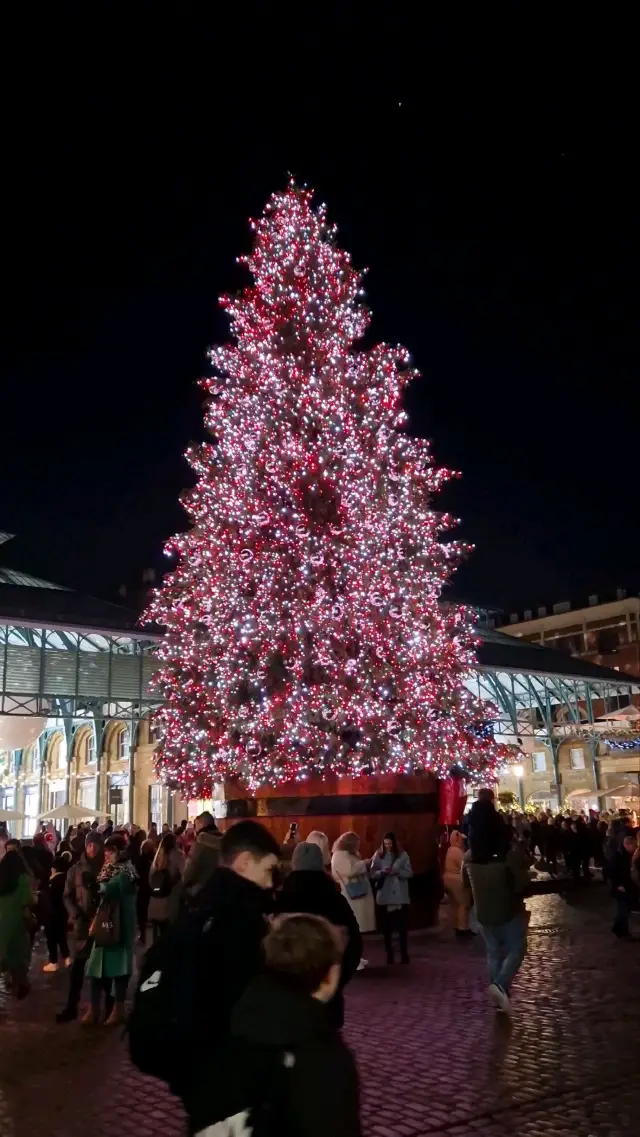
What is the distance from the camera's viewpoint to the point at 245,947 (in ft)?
9.20

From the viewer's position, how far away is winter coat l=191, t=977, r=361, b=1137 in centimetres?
235

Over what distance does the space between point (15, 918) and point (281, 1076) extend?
865 cm

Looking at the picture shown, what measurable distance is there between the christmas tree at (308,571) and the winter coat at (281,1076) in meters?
13.1

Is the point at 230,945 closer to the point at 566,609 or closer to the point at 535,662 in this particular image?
the point at 535,662

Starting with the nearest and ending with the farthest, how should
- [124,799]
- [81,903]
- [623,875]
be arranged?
[81,903], [623,875], [124,799]

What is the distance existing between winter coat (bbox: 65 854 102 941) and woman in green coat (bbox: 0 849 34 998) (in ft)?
2.12

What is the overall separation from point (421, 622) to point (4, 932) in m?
8.89

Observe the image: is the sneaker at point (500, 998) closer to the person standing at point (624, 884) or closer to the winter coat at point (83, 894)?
the winter coat at point (83, 894)

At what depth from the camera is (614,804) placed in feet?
156

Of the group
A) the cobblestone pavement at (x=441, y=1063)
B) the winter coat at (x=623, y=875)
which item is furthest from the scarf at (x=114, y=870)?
the winter coat at (x=623, y=875)

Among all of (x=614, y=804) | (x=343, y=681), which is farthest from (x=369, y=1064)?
(x=614, y=804)

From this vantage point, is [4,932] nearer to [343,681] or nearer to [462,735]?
[343,681]

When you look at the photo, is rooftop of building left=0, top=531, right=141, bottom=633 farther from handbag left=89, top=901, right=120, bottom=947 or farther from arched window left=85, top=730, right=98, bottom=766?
handbag left=89, top=901, right=120, bottom=947

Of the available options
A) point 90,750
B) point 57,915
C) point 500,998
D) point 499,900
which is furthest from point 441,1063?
point 90,750
